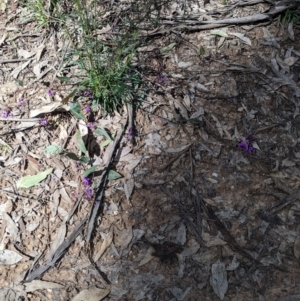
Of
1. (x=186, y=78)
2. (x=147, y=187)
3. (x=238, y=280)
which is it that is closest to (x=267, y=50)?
(x=186, y=78)

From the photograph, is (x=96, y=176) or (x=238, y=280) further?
(x=96, y=176)

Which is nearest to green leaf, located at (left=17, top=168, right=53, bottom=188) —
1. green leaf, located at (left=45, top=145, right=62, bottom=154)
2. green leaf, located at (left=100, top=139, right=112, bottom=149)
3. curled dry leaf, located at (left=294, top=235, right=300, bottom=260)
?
green leaf, located at (left=45, top=145, right=62, bottom=154)

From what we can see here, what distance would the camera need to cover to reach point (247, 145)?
2.75 m

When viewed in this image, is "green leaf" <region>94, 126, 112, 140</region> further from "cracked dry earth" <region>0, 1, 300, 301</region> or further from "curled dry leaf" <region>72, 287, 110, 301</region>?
"curled dry leaf" <region>72, 287, 110, 301</region>

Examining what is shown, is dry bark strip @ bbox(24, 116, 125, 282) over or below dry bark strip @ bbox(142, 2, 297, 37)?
below

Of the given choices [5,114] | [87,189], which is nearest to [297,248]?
[87,189]

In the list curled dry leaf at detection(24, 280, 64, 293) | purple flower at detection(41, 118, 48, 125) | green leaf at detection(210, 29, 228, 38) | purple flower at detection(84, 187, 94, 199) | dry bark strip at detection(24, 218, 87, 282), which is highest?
green leaf at detection(210, 29, 228, 38)

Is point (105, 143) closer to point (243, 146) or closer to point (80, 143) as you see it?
point (80, 143)

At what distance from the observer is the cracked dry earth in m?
2.37

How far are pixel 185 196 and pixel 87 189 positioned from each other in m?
0.56

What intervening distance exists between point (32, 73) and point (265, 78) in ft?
5.10

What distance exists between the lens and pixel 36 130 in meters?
2.80

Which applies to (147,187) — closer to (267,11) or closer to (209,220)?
(209,220)

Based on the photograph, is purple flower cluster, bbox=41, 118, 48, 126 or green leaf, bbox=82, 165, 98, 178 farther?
purple flower cluster, bbox=41, 118, 48, 126
